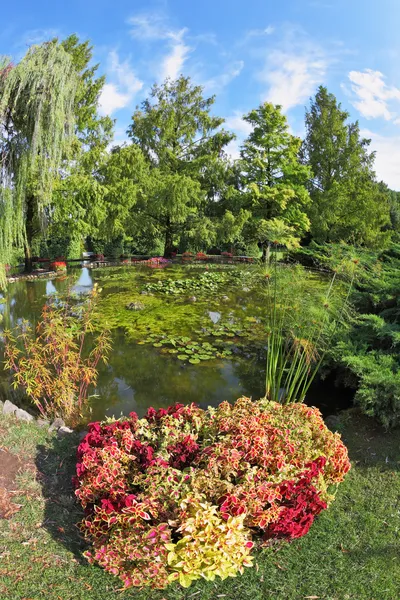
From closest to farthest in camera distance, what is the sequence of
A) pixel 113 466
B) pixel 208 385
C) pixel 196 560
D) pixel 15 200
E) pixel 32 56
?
pixel 196 560 → pixel 113 466 → pixel 208 385 → pixel 32 56 → pixel 15 200

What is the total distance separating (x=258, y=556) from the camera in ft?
7.55

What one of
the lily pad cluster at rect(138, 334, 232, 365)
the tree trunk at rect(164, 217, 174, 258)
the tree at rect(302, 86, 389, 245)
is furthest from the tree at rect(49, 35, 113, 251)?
the tree at rect(302, 86, 389, 245)

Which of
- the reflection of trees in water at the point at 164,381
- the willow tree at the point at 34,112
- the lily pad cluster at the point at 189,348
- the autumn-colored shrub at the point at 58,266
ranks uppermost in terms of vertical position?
the willow tree at the point at 34,112

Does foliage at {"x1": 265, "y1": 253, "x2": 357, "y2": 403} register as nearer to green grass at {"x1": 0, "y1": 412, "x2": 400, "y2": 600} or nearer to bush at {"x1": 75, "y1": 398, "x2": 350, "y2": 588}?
bush at {"x1": 75, "y1": 398, "x2": 350, "y2": 588}

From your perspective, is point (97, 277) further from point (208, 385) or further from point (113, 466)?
point (113, 466)

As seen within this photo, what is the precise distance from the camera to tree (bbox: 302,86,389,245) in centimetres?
1973

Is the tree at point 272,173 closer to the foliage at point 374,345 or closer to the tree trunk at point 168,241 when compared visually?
the tree trunk at point 168,241

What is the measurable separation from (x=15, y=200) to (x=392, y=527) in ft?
24.2

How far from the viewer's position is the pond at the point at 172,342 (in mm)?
5047

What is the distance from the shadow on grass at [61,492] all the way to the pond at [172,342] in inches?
48.9

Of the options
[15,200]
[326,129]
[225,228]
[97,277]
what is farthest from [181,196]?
[15,200]

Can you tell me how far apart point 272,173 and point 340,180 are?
3682 mm

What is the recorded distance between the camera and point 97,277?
13.9 metres

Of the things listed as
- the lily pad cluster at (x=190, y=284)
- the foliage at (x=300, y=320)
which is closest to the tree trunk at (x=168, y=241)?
the lily pad cluster at (x=190, y=284)
